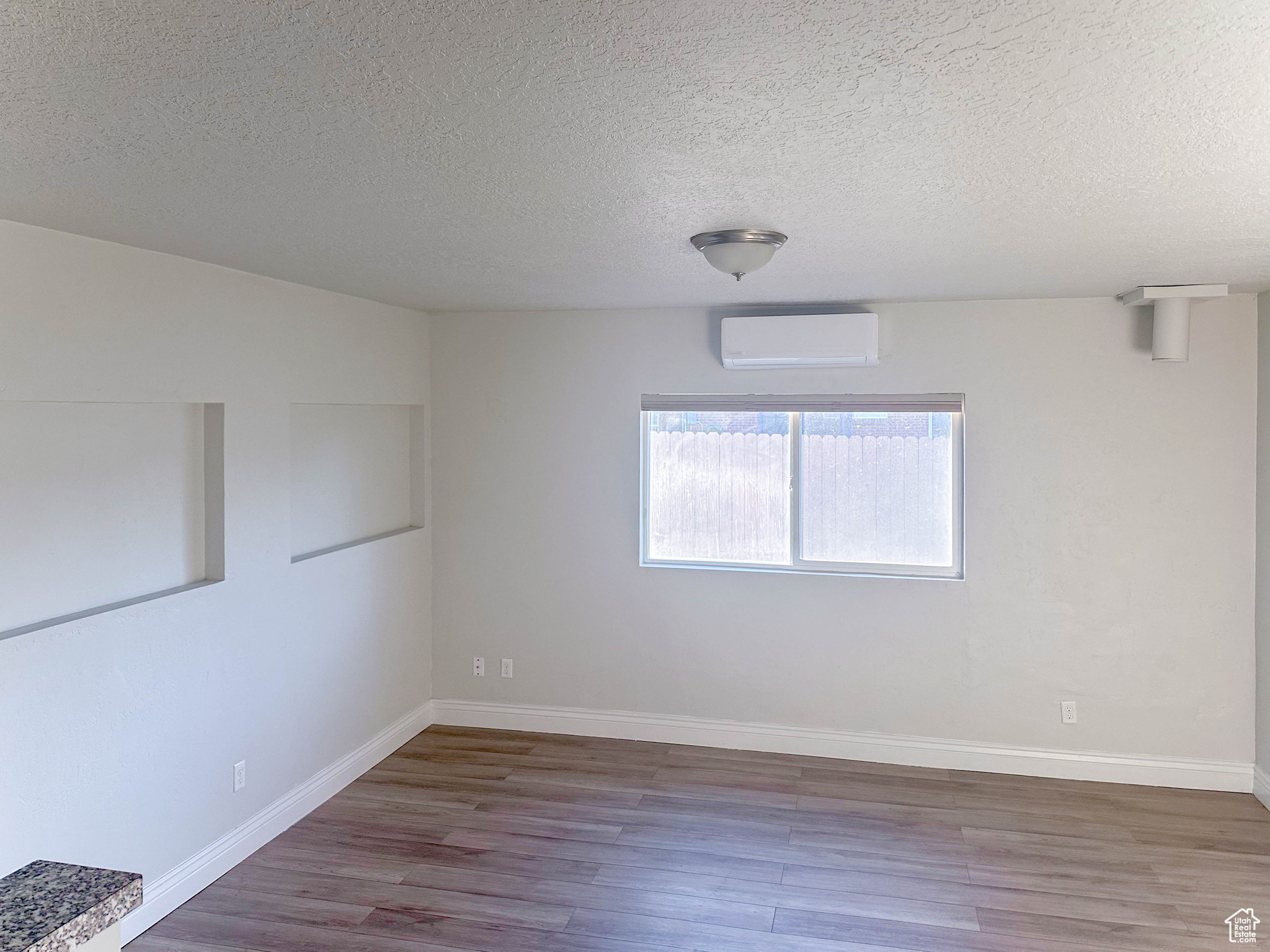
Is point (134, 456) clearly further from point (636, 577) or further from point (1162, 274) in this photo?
point (1162, 274)

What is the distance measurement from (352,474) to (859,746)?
2868mm

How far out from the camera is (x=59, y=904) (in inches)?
42.9

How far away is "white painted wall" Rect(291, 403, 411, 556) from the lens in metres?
4.07

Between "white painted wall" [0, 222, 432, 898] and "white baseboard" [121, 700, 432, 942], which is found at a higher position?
"white painted wall" [0, 222, 432, 898]

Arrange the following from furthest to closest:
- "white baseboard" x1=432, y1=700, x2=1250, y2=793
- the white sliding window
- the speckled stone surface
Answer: the white sliding window < "white baseboard" x1=432, y1=700, x2=1250, y2=793 < the speckled stone surface

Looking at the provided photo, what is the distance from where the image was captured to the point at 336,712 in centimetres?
417

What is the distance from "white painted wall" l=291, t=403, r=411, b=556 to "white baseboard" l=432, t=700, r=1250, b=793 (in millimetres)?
1225

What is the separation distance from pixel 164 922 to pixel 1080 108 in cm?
352

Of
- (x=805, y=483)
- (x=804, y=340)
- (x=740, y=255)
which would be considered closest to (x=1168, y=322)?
(x=804, y=340)

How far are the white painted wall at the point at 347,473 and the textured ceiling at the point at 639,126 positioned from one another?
1.22 meters

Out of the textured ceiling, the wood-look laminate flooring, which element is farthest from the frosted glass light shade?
the wood-look laminate flooring

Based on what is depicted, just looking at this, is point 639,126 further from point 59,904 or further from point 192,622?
point 192,622
